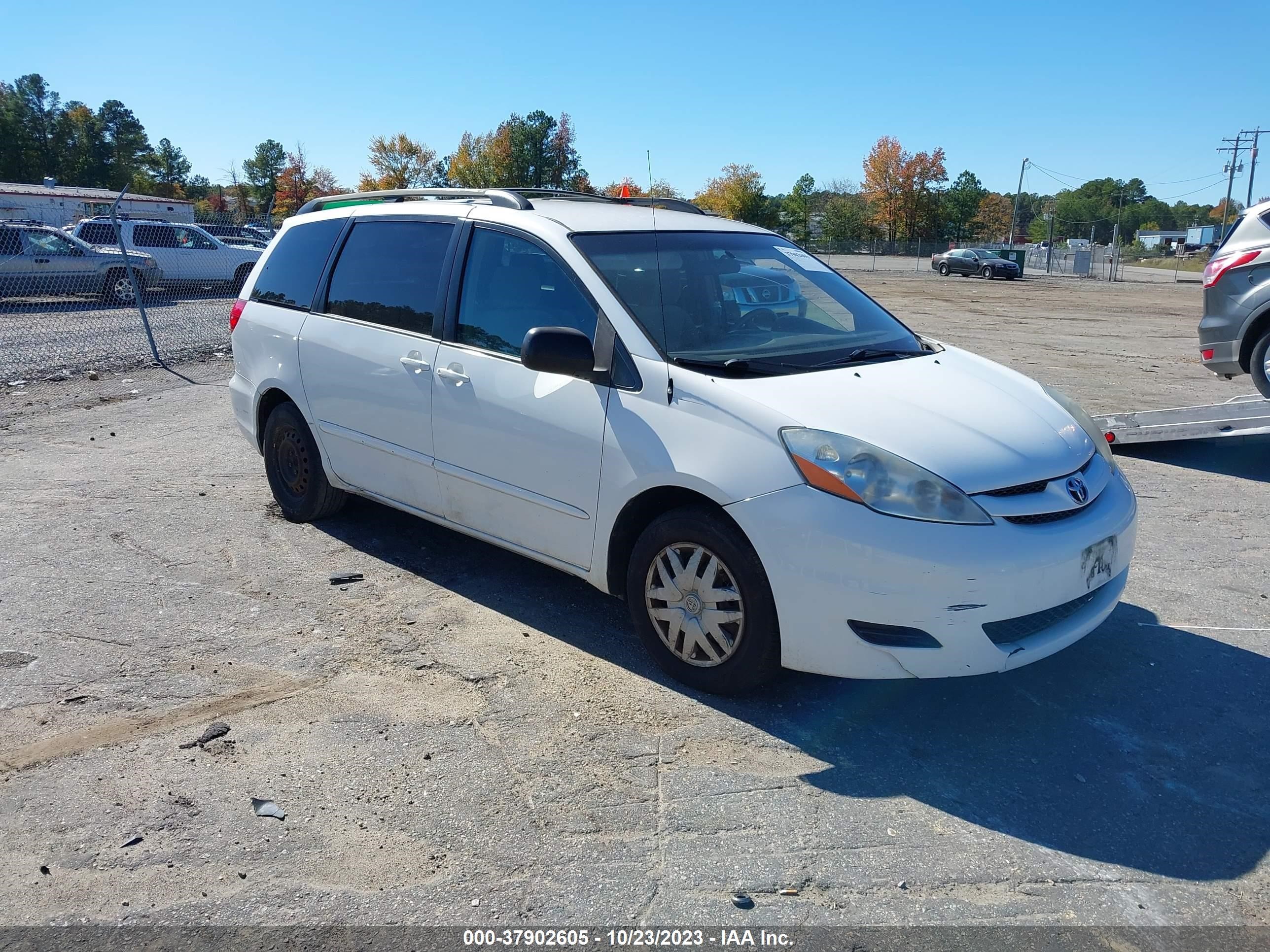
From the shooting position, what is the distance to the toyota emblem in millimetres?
3635

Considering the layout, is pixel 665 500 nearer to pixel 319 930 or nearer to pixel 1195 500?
pixel 319 930

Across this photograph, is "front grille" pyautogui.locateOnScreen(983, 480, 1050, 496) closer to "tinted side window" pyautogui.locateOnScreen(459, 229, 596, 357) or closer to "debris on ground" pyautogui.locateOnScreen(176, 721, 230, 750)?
"tinted side window" pyautogui.locateOnScreen(459, 229, 596, 357)

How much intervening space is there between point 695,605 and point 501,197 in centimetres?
228

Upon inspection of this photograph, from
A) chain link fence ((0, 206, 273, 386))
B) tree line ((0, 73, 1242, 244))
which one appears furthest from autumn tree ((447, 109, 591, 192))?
chain link fence ((0, 206, 273, 386))

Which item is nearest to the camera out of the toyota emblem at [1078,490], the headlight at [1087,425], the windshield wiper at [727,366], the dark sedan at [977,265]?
the toyota emblem at [1078,490]

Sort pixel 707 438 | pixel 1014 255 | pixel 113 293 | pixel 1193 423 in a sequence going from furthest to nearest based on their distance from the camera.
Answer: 1. pixel 1014 255
2. pixel 113 293
3. pixel 1193 423
4. pixel 707 438

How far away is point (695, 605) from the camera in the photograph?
3.75 meters

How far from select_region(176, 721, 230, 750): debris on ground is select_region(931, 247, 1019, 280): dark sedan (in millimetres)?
49933

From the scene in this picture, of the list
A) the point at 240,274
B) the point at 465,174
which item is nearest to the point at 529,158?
the point at 465,174

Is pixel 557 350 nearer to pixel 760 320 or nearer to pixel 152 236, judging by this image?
pixel 760 320

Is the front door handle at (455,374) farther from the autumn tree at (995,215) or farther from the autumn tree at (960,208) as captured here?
the autumn tree at (995,215)

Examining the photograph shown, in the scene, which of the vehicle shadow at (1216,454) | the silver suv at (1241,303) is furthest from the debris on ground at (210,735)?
the silver suv at (1241,303)

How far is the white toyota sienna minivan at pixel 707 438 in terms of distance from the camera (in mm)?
3369

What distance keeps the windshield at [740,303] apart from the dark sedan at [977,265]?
47.5 m
